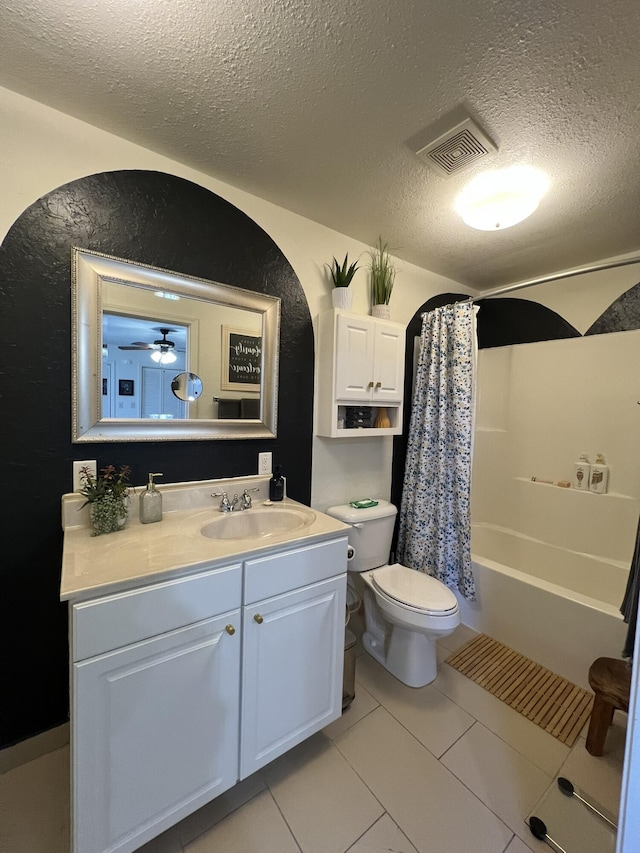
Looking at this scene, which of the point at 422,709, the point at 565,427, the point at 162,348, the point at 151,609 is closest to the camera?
the point at 151,609

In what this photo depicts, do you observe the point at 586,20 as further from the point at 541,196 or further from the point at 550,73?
the point at 541,196

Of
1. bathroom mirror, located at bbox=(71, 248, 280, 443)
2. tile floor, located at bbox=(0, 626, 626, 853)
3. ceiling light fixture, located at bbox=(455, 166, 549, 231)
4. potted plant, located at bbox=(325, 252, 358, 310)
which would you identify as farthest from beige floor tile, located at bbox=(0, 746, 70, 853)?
ceiling light fixture, located at bbox=(455, 166, 549, 231)

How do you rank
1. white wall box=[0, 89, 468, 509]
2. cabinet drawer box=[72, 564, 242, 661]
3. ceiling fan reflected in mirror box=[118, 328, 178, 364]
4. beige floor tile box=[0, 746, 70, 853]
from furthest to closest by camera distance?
1. ceiling fan reflected in mirror box=[118, 328, 178, 364]
2. white wall box=[0, 89, 468, 509]
3. beige floor tile box=[0, 746, 70, 853]
4. cabinet drawer box=[72, 564, 242, 661]

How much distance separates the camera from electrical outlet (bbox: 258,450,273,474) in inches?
67.9

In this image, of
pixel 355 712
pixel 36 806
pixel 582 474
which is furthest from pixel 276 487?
pixel 582 474

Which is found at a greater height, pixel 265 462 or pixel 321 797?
pixel 265 462

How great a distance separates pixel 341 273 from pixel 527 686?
2334mm

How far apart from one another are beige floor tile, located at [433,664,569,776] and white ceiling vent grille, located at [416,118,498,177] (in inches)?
93.3

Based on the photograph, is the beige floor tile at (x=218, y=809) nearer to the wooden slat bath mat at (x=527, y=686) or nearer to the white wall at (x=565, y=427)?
the wooden slat bath mat at (x=527, y=686)

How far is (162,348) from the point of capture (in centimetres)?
144

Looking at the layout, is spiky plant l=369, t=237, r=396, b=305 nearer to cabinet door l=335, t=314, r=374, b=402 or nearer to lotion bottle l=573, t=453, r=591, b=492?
cabinet door l=335, t=314, r=374, b=402

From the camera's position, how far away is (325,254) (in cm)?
190

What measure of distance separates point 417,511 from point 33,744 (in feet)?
6.71

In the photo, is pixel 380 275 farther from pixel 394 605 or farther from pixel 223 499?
pixel 394 605
